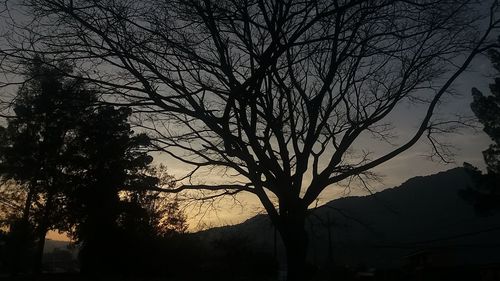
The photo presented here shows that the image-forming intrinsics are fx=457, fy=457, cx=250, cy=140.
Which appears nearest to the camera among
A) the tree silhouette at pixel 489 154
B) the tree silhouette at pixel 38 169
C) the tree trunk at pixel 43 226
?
the tree silhouette at pixel 38 169

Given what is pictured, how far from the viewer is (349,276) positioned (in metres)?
39.0

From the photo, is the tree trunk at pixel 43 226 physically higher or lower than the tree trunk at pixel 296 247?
higher

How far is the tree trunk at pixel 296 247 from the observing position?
8555 mm

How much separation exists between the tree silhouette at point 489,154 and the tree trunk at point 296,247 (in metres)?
24.8

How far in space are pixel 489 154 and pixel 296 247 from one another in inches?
1042

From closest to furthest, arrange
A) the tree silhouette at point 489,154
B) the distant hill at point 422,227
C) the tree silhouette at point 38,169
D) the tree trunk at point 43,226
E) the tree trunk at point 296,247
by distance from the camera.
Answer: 1. the tree trunk at point 296,247
2. the tree silhouette at point 38,169
3. the tree trunk at point 43,226
4. the tree silhouette at point 489,154
5. the distant hill at point 422,227

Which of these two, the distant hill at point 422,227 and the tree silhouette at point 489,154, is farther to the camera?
the distant hill at point 422,227

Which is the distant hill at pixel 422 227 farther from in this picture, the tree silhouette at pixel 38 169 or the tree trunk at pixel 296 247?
the tree trunk at pixel 296 247

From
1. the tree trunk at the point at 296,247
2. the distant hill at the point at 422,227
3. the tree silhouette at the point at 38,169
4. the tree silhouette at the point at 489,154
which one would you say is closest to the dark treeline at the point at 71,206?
the tree silhouette at the point at 38,169

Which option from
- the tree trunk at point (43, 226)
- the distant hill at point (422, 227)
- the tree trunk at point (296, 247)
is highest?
the distant hill at point (422, 227)

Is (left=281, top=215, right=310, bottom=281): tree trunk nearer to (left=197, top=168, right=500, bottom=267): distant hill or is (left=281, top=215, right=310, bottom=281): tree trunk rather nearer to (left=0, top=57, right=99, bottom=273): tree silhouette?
(left=0, top=57, right=99, bottom=273): tree silhouette

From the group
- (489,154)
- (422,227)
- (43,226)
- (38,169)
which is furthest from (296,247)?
(422,227)

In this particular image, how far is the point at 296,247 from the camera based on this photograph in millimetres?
8570

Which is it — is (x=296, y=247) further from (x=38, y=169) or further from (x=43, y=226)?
(x=43, y=226)
